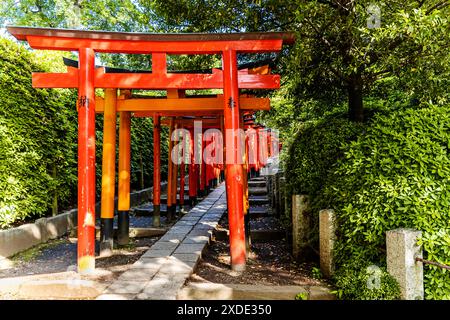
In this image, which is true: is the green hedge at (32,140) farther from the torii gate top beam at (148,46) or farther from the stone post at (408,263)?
the stone post at (408,263)

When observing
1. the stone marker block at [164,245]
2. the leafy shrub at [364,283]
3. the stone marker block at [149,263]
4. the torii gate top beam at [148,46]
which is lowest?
the stone marker block at [164,245]

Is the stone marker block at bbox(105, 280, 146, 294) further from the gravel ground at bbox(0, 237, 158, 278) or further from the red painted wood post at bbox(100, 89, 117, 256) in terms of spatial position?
the red painted wood post at bbox(100, 89, 117, 256)

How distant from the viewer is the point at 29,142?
6711mm

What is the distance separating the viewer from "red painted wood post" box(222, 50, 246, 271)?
Answer: 16.0ft

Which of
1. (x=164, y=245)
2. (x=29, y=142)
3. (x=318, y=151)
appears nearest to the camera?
(x=318, y=151)

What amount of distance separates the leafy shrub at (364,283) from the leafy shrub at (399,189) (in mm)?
114

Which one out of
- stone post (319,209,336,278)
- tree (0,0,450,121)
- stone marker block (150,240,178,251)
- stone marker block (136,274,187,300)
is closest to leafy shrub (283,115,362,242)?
stone post (319,209,336,278)

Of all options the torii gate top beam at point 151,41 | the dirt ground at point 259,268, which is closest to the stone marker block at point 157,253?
the dirt ground at point 259,268

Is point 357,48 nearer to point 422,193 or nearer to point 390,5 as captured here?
A: point 390,5

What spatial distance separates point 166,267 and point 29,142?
4.06m

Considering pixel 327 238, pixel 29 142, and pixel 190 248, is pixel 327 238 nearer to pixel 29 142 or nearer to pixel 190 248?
pixel 190 248

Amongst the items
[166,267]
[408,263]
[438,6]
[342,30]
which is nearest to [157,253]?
[166,267]

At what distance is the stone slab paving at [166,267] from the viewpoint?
3.76 metres
